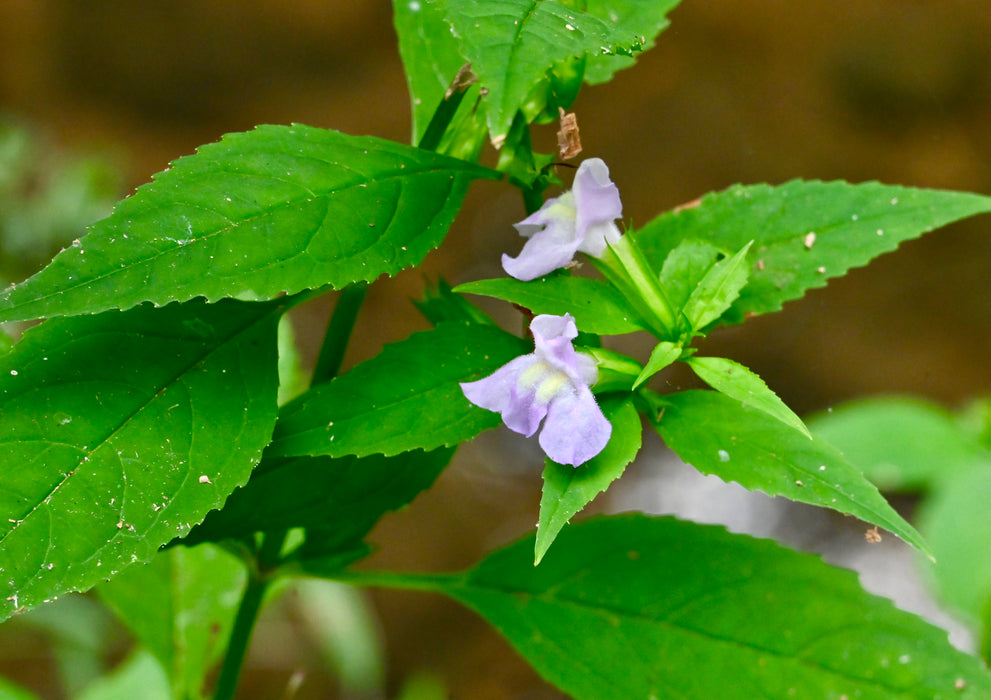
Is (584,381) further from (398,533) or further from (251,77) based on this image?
(251,77)

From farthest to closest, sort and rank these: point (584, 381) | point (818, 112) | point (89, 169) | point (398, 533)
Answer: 1. point (818, 112)
2. point (398, 533)
3. point (89, 169)
4. point (584, 381)

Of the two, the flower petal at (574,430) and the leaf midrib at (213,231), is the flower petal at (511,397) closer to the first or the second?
the flower petal at (574,430)

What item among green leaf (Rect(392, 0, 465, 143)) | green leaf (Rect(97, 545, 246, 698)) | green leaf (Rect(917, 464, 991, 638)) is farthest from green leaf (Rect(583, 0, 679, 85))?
green leaf (Rect(917, 464, 991, 638))

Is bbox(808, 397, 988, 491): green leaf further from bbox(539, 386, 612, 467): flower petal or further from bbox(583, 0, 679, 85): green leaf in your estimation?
bbox(539, 386, 612, 467): flower petal

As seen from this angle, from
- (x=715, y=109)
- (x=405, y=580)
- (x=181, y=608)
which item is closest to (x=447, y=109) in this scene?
(x=405, y=580)

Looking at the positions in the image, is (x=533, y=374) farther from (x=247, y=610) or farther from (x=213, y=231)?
(x=247, y=610)

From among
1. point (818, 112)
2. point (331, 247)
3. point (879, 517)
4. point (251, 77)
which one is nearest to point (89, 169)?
point (251, 77)

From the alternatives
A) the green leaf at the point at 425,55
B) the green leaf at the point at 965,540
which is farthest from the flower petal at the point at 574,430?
the green leaf at the point at 965,540
